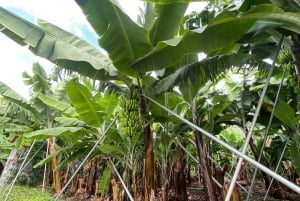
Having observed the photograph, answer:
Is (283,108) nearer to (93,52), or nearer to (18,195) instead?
(93,52)

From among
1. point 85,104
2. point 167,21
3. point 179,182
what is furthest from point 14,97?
point 167,21

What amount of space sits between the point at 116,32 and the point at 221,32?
41.6 inches

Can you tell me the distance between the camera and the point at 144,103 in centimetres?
387

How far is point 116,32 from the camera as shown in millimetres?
3119

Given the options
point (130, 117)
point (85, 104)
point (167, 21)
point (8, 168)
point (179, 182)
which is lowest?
point (179, 182)

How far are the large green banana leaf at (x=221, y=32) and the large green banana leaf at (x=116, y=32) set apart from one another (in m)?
0.22

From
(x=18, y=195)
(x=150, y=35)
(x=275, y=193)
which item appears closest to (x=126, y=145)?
(x=150, y=35)

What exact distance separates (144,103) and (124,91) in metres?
0.30

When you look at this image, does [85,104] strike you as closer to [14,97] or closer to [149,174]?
[149,174]

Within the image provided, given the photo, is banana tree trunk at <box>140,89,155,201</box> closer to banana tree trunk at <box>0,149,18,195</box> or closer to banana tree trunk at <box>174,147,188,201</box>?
banana tree trunk at <box>174,147,188,201</box>

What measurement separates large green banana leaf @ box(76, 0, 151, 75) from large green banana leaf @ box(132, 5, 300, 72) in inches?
8.7

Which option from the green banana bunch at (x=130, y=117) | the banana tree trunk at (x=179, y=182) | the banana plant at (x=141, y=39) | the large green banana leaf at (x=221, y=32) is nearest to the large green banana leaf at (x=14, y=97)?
the banana plant at (x=141, y=39)

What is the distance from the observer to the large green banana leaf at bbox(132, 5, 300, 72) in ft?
7.34

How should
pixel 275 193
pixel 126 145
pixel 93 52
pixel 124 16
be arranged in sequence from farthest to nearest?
pixel 275 193, pixel 126 145, pixel 93 52, pixel 124 16
